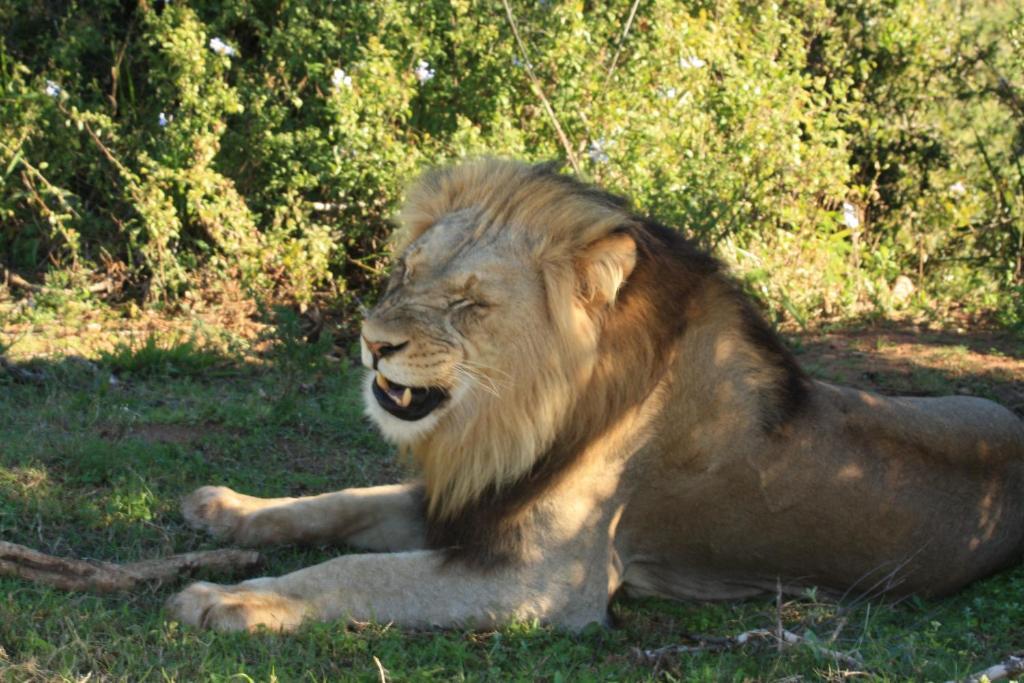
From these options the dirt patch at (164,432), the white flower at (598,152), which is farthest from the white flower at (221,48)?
the dirt patch at (164,432)

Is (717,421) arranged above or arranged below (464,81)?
below

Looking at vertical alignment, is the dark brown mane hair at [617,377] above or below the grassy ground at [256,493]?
above

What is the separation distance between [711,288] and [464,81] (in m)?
3.73

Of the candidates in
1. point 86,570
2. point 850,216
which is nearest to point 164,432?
point 86,570

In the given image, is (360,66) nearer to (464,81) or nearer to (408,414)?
(464,81)

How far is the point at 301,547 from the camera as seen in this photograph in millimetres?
3869

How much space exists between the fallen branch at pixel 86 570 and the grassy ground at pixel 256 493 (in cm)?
3

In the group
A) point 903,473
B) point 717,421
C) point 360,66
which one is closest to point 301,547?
point 717,421

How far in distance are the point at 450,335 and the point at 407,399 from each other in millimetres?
207

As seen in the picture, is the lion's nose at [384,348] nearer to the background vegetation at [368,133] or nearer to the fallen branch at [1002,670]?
the fallen branch at [1002,670]

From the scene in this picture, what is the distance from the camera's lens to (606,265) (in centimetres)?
332

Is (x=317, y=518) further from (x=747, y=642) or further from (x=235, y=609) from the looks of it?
(x=747, y=642)

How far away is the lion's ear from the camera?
3312 millimetres

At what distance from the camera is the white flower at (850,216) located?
7.56m
